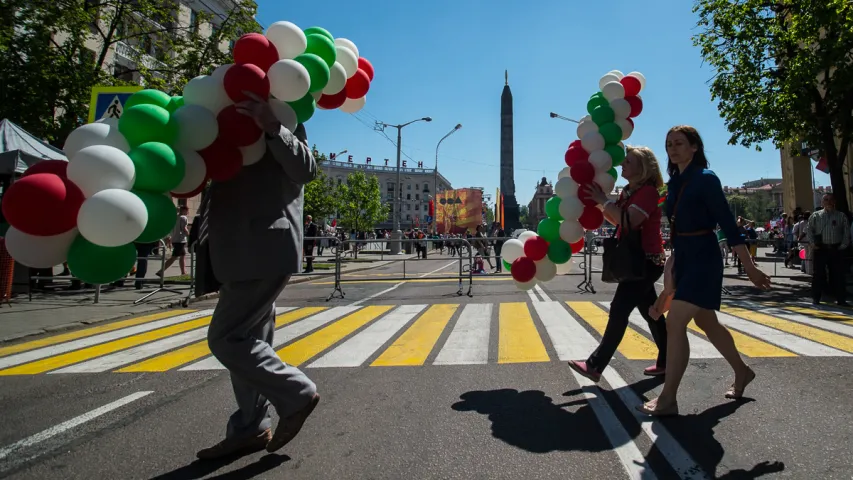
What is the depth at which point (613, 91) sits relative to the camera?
4.55 meters

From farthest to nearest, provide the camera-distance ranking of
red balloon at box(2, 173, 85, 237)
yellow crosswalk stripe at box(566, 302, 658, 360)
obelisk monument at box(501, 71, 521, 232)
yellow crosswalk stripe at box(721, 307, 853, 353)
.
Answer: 1. obelisk monument at box(501, 71, 521, 232)
2. yellow crosswalk stripe at box(721, 307, 853, 353)
3. yellow crosswalk stripe at box(566, 302, 658, 360)
4. red balloon at box(2, 173, 85, 237)

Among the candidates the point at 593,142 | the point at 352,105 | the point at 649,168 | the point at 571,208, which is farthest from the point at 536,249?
the point at 352,105

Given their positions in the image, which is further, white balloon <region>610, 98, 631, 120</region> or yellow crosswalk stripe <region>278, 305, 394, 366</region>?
yellow crosswalk stripe <region>278, 305, 394, 366</region>

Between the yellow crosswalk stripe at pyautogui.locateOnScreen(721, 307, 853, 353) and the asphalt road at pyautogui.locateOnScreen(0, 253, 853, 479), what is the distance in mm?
56

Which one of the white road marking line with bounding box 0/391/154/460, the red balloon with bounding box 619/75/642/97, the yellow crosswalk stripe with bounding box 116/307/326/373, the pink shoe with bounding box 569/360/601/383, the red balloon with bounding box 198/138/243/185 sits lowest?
the white road marking line with bounding box 0/391/154/460

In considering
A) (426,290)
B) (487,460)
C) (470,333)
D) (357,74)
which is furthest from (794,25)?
(487,460)

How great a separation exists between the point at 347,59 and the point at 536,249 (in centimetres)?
234

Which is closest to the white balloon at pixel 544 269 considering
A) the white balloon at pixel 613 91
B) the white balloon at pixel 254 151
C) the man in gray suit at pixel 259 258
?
the white balloon at pixel 613 91

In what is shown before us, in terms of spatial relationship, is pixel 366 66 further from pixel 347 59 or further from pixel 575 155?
pixel 575 155

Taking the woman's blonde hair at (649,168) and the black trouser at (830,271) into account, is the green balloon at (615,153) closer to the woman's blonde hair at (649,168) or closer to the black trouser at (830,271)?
the woman's blonde hair at (649,168)

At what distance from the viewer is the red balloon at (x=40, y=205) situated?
187cm

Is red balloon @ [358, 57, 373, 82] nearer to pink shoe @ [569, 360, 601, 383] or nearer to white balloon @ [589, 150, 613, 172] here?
white balloon @ [589, 150, 613, 172]

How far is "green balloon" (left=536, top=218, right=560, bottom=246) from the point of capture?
178 inches

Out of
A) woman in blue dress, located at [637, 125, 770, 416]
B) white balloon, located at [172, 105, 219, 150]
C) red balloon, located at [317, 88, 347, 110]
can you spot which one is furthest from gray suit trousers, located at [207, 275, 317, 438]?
woman in blue dress, located at [637, 125, 770, 416]
